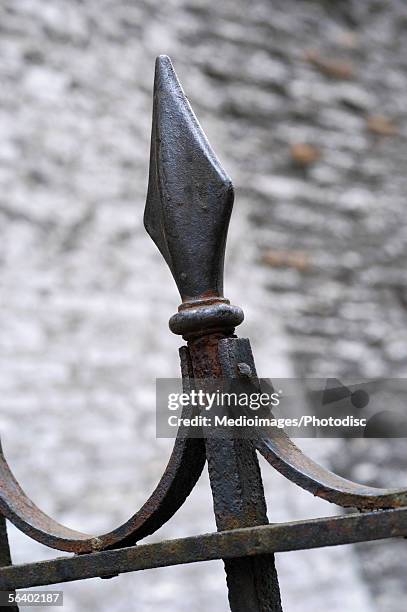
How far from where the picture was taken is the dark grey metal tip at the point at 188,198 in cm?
74

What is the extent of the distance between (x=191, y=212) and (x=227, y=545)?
30 cm

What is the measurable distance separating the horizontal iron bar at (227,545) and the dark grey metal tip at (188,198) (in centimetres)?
22

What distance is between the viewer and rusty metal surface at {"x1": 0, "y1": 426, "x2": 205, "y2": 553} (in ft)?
2.41

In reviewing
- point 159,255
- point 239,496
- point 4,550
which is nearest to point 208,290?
point 239,496

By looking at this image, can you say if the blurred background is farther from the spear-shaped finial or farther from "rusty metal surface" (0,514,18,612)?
the spear-shaped finial

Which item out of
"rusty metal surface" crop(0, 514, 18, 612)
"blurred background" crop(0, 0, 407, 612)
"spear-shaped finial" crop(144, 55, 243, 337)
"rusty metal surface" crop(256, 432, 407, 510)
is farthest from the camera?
"blurred background" crop(0, 0, 407, 612)

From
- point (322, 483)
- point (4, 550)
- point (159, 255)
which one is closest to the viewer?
point (322, 483)

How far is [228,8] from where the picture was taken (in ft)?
11.5

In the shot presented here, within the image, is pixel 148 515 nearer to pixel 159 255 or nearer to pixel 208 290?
pixel 208 290

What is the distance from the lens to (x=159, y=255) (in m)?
3.02

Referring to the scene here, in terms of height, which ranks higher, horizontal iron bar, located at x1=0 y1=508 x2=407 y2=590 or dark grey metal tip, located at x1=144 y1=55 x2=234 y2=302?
dark grey metal tip, located at x1=144 y1=55 x2=234 y2=302

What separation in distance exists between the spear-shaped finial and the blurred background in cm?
183

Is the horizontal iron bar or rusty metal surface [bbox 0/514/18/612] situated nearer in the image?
the horizontal iron bar

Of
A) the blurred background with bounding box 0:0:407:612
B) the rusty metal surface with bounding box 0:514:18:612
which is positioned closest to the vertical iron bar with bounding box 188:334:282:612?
the rusty metal surface with bounding box 0:514:18:612
